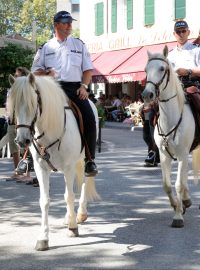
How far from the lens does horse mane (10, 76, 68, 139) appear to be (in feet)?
16.5

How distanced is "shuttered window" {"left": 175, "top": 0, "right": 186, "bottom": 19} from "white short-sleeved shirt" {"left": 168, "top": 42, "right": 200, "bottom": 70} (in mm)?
19897

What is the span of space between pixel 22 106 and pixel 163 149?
2.37m

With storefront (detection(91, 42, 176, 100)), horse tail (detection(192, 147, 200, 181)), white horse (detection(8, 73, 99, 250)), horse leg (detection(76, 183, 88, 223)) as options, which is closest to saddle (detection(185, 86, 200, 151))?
horse tail (detection(192, 147, 200, 181))

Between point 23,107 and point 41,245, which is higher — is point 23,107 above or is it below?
above

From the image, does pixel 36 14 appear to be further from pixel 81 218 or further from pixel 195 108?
pixel 81 218

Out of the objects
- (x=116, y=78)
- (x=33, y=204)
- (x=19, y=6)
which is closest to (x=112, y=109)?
(x=116, y=78)

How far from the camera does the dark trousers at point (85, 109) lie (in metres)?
6.30

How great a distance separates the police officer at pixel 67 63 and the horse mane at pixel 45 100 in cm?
33

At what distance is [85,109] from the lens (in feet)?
20.7

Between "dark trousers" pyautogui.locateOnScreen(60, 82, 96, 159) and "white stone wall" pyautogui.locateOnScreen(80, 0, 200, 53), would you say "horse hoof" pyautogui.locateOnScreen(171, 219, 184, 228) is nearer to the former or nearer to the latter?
"dark trousers" pyautogui.locateOnScreen(60, 82, 96, 159)

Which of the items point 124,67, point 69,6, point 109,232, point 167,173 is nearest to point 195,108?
point 167,173

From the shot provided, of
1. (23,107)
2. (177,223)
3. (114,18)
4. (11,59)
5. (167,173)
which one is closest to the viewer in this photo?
(23,107)

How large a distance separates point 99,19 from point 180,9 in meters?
7.57

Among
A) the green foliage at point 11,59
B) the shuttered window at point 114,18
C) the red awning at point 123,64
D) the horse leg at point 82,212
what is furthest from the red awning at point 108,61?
the horse leg at point 82,212
